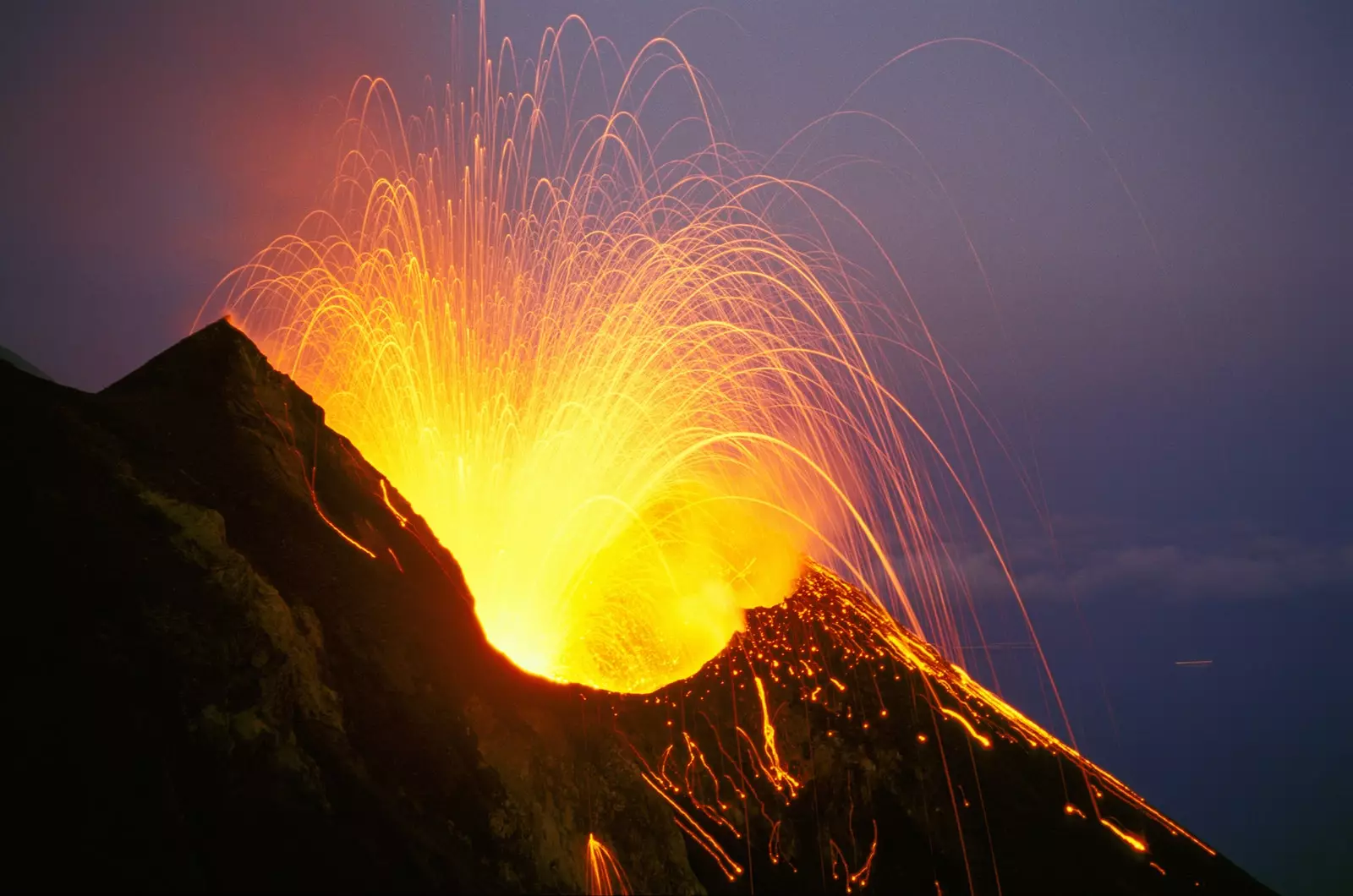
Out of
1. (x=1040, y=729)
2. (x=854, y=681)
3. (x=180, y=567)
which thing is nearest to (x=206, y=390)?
(x=180, y=567)

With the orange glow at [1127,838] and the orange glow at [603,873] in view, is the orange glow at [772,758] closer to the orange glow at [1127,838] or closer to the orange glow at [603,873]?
the orange glow at [603,873]

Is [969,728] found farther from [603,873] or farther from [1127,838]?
[603,873]

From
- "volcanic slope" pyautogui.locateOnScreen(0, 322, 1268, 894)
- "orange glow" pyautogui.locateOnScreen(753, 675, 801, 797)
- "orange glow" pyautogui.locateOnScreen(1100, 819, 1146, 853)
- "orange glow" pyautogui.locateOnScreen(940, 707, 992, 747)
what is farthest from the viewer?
"orange glow" pyautogui.locateOnScreen(940, 707, 992, 747)

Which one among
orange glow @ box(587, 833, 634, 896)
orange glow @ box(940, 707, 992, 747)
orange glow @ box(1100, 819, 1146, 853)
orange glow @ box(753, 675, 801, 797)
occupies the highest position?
orange glow @ box(940, 707, 992, 747)

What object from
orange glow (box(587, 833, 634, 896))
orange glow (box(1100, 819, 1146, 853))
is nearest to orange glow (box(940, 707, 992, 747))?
orange glow (box(1100, 819, 1146, 853))

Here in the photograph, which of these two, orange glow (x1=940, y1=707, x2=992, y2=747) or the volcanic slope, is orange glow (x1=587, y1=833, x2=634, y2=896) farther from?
orange glow (x1=940, y1=707, x2=992, y2=747)

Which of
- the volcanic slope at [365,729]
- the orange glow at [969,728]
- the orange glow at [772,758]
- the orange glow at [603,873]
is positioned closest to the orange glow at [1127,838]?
the volcanic slope at [365,729]

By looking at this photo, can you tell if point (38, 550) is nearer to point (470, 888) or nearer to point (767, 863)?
point (470, 888)
